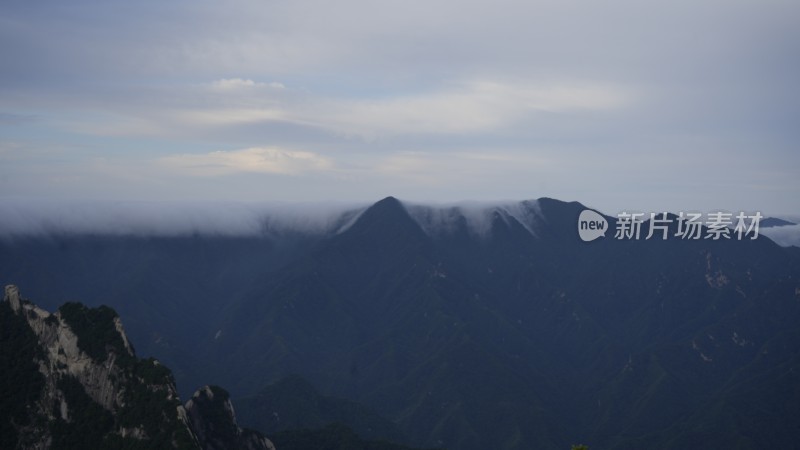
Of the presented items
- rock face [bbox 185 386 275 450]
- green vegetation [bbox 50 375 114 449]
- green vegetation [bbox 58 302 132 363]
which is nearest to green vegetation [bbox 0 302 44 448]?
green vegetation [bbox 50 375 114 449]

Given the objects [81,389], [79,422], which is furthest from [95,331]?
[79,422]

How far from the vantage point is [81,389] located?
149m

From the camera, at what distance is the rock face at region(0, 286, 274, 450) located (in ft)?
467

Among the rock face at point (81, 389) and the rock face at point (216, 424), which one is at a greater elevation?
the rock face at point (81, 389)

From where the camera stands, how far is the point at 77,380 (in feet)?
490

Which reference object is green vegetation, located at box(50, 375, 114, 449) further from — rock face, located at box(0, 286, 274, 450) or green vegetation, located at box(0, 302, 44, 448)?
green vegetation, located at box(0, 302, 44, 448)

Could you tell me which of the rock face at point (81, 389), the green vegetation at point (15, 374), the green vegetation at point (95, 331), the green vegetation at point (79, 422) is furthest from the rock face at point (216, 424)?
the green vegetation at point (15, 374)

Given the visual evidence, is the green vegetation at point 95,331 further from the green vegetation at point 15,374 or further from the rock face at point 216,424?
the rock face at point 216,424

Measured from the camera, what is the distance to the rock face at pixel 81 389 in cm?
14238

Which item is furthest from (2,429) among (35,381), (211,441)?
(211,441)

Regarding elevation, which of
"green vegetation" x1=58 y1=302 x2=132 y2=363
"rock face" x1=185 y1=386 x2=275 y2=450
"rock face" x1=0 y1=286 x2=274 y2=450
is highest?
"green vegetation" x1=58 y1=302 x2=132 y2=363

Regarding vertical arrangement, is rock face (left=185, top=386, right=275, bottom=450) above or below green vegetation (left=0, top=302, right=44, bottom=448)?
below

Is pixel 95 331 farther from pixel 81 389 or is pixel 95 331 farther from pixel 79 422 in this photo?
pixel 79 422

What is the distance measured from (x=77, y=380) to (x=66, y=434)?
824 cm
